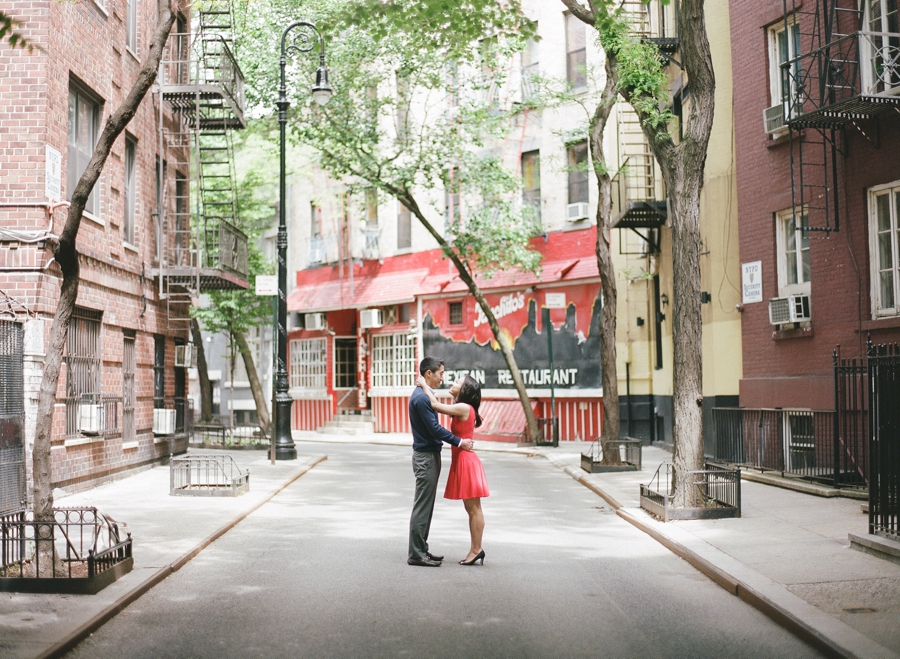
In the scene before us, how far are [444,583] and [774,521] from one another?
4.76 meters

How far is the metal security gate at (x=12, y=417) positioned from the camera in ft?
40.9

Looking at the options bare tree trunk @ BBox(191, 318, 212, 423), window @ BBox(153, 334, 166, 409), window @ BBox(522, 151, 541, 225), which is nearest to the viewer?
window @ BBox(153, 334, 166, 409)

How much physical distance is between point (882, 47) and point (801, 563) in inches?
330

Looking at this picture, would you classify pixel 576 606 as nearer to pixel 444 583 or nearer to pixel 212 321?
pixel 444 583

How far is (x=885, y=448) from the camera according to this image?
360 inches

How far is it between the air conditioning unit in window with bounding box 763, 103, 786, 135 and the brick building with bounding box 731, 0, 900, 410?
0.03 metres

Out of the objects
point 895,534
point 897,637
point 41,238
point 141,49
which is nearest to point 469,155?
point 141,49

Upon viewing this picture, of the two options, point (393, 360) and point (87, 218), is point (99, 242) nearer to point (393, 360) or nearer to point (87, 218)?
point (87, 218)

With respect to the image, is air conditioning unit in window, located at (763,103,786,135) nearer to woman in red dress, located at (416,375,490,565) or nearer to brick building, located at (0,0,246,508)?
woman in red dress, located at (416,375,490,565)

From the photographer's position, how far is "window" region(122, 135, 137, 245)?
19.0m

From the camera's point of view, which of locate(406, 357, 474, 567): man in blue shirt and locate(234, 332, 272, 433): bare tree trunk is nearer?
locate(406, 357, 474, 567): man in blue shirt

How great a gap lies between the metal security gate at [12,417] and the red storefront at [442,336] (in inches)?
525

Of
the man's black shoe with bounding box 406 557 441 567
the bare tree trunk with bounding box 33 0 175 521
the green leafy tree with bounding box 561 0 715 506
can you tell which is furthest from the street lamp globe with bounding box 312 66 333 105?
the man's black shoe with bounding box 406 557 441 567

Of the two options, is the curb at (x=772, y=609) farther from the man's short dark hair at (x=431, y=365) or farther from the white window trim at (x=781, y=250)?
the white window trim at (x=781, y=250)
